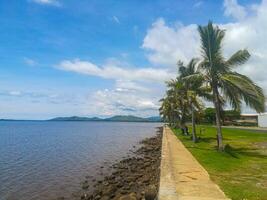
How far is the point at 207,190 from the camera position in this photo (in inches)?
423

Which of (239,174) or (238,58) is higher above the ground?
(238,58)

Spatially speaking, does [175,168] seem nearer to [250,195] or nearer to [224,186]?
[224,186]

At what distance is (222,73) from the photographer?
72.7 feet

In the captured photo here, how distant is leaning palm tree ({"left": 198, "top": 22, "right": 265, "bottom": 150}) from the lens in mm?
20375

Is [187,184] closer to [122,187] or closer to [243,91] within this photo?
[122,187]

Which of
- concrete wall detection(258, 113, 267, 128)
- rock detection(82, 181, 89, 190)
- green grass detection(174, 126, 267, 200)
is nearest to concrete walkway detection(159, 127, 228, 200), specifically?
green grass detection(174, 126, 267, 200)

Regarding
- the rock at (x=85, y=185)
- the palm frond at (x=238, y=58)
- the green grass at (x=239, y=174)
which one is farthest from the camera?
the palm frond at (x=238, y=58)

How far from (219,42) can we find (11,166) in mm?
19978

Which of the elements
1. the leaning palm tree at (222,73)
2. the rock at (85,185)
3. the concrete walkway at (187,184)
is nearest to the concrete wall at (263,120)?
the leaning palm tree at (222,73)

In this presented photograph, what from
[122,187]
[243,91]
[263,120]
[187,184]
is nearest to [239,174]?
[187,184]

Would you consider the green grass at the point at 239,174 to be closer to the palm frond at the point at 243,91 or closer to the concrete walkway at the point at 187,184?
the concrete walkway at the point at 187,184

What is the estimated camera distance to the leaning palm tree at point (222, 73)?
20.4 metres

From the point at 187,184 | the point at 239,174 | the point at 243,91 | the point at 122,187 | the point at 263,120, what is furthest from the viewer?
the point at 263,120

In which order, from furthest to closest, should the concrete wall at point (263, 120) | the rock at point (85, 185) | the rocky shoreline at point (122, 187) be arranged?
the concrete wall at point (263, 120) < the rock at point (85, 185) < the rocky shoreline at point (122, 187)
